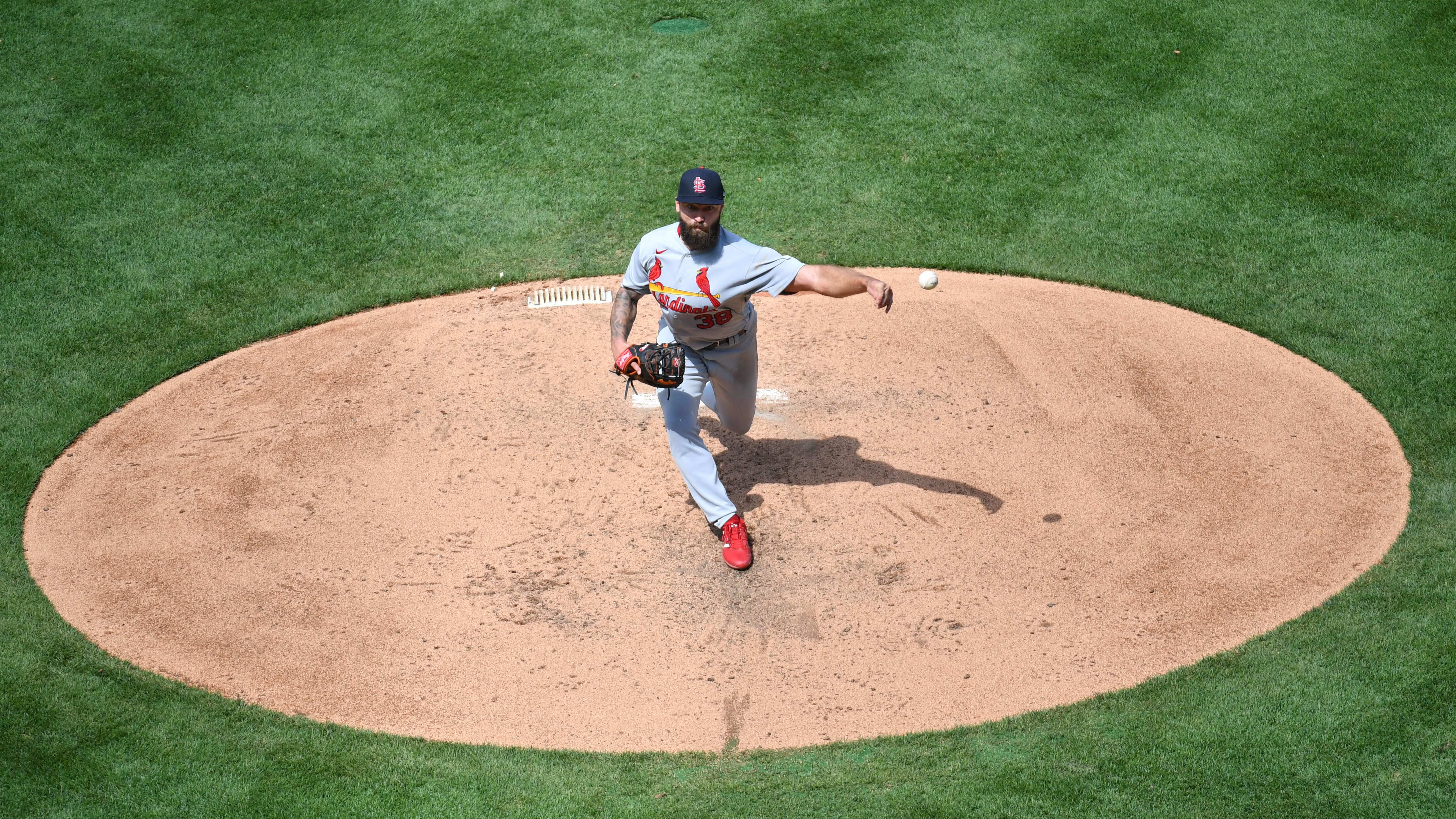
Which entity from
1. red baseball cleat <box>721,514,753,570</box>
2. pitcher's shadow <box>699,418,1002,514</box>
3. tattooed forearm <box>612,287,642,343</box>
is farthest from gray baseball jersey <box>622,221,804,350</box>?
pitcher's shadow <box>699,418,1002,514</box>

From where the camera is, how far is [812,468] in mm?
7457

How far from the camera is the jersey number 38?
6434mm

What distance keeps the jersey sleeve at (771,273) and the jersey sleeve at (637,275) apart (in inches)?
23.5

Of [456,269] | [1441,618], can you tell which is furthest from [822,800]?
[456,269]

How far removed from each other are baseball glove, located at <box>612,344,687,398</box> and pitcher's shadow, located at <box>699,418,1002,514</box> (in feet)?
4.11

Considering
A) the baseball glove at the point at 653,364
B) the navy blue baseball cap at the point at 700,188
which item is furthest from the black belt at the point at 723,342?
the navy blue baseball cap at the point at 700,188

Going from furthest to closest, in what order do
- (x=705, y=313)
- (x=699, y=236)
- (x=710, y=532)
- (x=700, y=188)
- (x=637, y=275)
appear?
(x=710, y=532)
(x=637, y=275)
(x=705, y=313)
(x=699, y=236)
(x=700, y=188)

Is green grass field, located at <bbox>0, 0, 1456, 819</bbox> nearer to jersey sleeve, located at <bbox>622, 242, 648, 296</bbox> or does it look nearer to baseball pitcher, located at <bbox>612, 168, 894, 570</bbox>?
baseball pitcher, located at <bbox>612, 168, 894, 570</bbox>

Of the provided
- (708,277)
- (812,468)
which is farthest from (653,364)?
(812,468)

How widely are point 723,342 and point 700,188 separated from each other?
928 mm

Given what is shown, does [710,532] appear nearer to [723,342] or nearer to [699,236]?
[723,342]

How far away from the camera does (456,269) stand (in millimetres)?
9664

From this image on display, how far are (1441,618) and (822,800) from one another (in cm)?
319

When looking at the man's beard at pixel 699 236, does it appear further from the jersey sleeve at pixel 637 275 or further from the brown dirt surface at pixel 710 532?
the brown dirt surface at pixel 710 532
